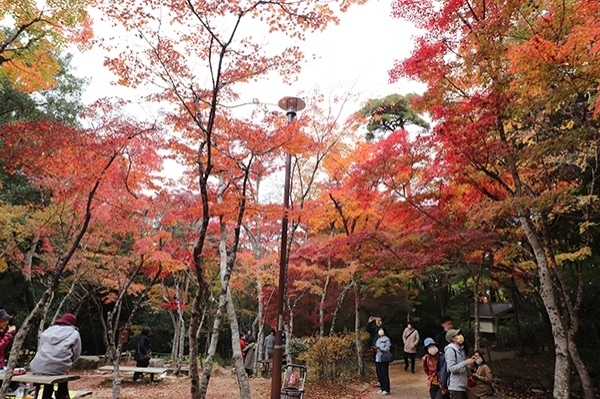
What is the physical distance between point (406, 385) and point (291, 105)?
25.6 ft

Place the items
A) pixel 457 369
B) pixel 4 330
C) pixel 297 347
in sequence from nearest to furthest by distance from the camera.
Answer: pixel 457 369 → pixel 4 330 → pixel 297 347

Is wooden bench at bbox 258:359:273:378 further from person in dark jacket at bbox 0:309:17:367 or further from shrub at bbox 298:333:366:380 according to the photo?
person in dark jacket at bbox 0:309:17:367

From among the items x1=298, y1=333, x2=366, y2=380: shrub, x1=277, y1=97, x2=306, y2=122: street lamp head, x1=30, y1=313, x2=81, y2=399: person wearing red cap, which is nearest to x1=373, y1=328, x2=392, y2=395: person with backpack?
x1=298, y1=333, x2=366, y2=380: shrub

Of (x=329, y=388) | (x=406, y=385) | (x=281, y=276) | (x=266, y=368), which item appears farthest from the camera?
(x=266, y=368)

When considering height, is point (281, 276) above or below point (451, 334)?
above

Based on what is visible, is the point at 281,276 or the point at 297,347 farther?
the point at 297,347

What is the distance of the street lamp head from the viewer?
25.4ft

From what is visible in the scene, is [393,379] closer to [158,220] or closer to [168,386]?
[168,386]

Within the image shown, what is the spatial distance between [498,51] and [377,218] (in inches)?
249

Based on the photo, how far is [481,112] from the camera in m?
7.11

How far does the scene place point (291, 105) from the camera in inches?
308

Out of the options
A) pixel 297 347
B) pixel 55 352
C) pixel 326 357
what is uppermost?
pixel 55 352

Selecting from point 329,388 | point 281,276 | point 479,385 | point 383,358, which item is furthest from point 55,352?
point 329,388

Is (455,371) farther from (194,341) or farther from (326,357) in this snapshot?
(326,357)
